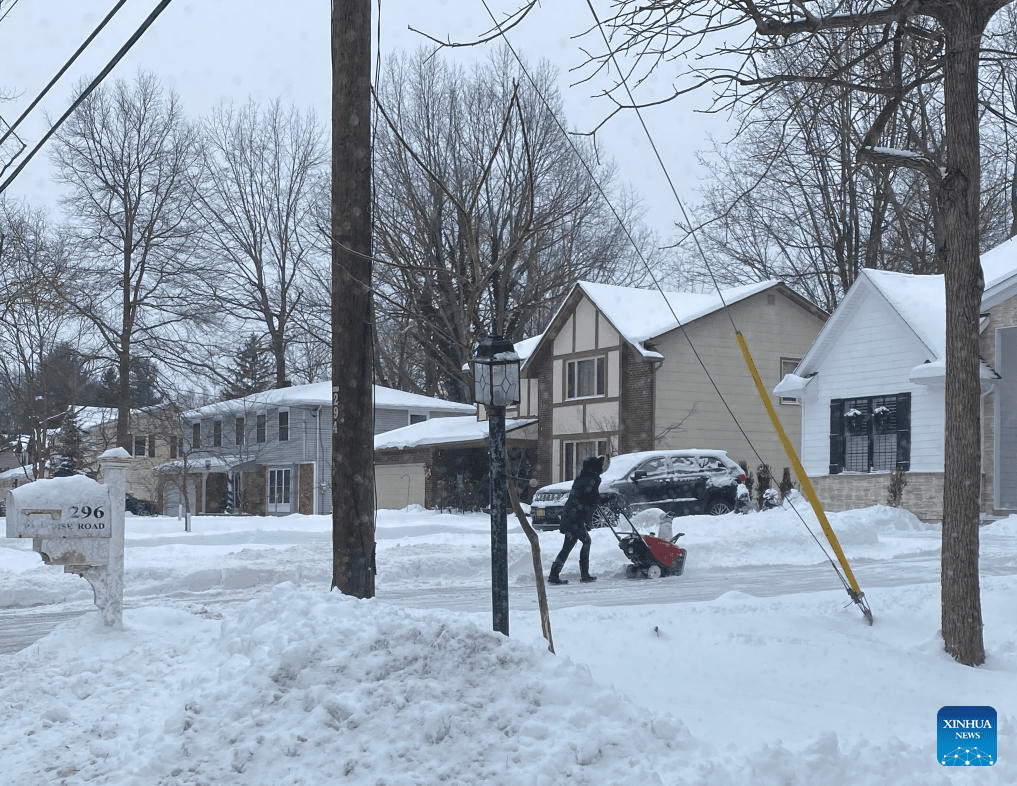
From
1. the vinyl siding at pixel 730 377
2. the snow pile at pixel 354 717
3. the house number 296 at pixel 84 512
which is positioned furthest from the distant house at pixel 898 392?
the snow pile at pixel 354 717

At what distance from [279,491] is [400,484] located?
9804mm

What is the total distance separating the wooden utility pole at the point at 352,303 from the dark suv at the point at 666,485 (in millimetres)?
17107

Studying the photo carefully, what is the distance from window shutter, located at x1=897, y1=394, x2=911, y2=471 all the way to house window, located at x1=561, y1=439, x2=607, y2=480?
452 inches

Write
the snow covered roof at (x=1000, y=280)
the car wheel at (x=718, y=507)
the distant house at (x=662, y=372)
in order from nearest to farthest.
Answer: the snow covered roof at (x=1000, y=280)
the car wheel at (x=718, y=507)
the distant house at (x=662, y=372)

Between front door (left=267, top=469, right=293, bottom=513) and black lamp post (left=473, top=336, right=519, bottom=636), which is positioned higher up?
black lamp post (left=473, top=336, right=519, bottom=636)

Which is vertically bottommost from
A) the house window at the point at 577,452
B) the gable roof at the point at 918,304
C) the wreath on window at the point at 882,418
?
the house window at the point at 577,452

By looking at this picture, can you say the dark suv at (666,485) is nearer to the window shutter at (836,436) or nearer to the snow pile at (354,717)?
the window shutter at (836,436)

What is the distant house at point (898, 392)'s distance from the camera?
25.7 m

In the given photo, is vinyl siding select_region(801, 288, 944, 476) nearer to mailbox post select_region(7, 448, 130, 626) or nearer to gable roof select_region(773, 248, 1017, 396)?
gable roof select_region(773, 248, 1017, 396)

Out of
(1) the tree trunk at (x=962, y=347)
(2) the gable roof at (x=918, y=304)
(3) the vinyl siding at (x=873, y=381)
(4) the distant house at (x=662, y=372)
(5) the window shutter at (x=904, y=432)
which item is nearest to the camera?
(1) the tree trunk at (x=962, y=347)

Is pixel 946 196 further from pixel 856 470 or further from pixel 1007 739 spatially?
pixel 856 470

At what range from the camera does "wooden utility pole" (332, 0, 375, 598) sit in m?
7.92

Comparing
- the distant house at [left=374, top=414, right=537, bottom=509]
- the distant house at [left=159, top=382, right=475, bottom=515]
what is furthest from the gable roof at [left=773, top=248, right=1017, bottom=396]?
the distant house at [left=159, top=382, right=475, bottom=515]

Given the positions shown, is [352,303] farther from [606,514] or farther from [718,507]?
[718,507]
